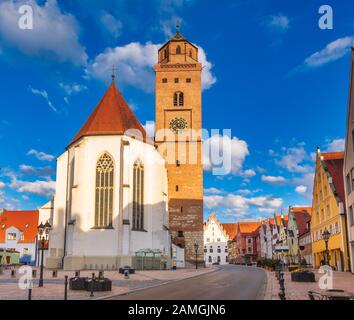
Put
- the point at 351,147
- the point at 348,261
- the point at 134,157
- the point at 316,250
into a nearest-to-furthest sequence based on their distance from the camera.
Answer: the point at 351,147, the point at 348,261, the point at 134,157, the point at 316,250

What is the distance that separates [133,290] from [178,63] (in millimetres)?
48633

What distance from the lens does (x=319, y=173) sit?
150 feet

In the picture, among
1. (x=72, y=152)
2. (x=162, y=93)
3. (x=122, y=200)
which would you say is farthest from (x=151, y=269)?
(x=162, y=93)

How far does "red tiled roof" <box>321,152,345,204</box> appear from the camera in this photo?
39.7m

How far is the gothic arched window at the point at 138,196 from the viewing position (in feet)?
144

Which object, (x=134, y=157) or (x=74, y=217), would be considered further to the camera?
(x=134, y=157)

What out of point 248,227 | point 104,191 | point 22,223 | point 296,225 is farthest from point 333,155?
point 248,227

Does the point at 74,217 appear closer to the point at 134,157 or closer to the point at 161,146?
the point at 134,157

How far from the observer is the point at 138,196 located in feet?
146

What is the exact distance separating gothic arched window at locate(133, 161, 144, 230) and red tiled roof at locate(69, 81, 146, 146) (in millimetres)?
4196

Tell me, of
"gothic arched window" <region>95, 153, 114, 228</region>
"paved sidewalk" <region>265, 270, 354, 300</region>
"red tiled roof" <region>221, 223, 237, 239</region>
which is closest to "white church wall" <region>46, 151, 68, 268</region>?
"gothic arched window" <region>95, 153, 114, 228</region>

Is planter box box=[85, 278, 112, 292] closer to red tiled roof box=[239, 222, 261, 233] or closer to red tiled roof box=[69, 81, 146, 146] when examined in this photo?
red tiled roof box=[69, 81, 146, 146]

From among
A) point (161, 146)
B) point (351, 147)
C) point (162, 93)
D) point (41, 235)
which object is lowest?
point (41, 235)
